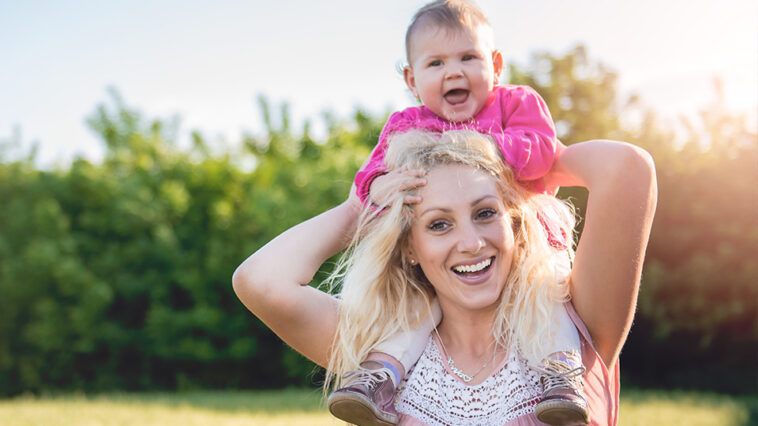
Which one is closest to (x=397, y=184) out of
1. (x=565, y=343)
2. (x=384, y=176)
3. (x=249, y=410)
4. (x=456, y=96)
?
(x=384, y=176)

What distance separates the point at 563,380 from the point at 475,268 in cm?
45

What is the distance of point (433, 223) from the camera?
2.39 metres

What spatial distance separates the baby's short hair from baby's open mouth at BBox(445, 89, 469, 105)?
23cm

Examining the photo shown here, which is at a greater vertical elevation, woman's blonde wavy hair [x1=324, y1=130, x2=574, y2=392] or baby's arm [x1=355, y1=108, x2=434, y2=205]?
baby's arm [x1=355, y1=108, x2=434, y2=205]

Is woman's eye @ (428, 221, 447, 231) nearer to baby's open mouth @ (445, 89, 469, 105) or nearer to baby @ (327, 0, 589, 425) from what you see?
baby @ (327, 0, 589, 425)

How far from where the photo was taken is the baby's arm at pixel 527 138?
2369 mm

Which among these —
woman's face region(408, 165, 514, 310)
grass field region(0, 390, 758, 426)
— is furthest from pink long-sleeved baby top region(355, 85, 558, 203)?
grass field region(0, 390, 758, 426)

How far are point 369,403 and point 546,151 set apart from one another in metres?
0.99

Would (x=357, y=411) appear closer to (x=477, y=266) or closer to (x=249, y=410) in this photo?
(x=477, y=266)

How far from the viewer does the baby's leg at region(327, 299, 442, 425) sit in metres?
2.15

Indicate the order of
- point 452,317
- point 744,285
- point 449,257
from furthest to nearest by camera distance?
point 744,285, point 452,317, point 449,257

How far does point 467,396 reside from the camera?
2.31 m

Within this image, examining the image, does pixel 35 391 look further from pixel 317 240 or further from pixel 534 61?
pixel 317 240

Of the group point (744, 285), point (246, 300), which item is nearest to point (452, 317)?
point (246, 300)
